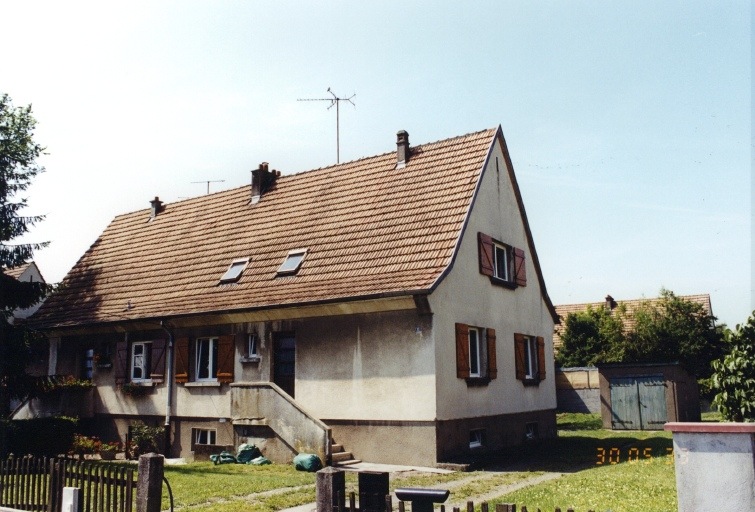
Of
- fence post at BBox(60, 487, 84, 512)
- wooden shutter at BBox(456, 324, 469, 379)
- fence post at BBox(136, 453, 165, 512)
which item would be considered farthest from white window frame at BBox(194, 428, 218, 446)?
fence post at BBox(136, 453, 165, 512)

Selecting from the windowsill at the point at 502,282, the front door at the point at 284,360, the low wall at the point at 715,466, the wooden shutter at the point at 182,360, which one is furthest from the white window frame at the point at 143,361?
the low wall at the point at 715,466

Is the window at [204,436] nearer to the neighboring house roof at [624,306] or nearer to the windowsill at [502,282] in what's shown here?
the windowsill at [502,282]

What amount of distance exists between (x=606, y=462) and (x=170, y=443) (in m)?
12.5

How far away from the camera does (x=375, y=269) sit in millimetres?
17922

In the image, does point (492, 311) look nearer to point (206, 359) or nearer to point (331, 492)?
point (206, 359)

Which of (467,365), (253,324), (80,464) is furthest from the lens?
(253,324)

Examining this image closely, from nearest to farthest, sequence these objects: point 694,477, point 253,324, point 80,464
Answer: point 694,477 < point 80,464 < point 253,324

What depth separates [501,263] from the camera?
21.5 meters

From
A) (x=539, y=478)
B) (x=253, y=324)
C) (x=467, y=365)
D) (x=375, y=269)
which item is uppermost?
(x=375, y=269)

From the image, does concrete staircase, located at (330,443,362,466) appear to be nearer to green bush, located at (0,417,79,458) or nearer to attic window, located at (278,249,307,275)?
attic window, located at (278,249,307,275)

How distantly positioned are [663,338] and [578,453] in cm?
1459

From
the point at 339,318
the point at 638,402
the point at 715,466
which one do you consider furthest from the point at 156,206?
the point at 715,466

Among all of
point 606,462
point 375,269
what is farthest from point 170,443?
point 606,462

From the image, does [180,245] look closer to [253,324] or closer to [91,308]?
[91,308]
